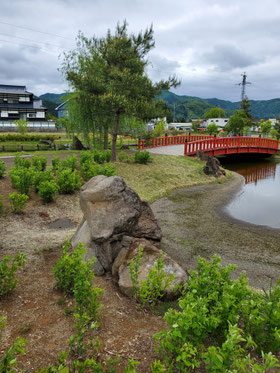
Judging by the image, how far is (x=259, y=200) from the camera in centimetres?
1439

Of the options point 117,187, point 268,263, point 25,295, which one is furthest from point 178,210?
point 25,295

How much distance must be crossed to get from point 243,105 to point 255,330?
88.1m

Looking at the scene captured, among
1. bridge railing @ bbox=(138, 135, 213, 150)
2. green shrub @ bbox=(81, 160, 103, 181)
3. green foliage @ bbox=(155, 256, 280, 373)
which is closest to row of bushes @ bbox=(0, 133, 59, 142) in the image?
bridge railing @ bbox=(138, 135, 213, 150)

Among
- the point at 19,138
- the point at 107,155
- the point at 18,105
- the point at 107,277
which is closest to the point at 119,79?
the point at 107,155

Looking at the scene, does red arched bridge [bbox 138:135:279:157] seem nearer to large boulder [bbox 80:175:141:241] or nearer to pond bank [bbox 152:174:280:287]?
pond bank [bbox 152:174:280:287]

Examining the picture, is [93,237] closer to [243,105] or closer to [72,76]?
[72,76]

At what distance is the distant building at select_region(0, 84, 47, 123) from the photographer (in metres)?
52.5

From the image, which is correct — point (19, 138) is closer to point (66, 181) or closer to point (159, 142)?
point (159, 142)

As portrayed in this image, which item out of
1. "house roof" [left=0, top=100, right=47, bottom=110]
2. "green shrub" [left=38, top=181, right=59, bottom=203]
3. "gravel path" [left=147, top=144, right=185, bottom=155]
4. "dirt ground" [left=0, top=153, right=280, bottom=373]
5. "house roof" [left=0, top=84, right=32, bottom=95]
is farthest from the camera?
"house roof" [left=0, top=84, right=32, bottom=95]

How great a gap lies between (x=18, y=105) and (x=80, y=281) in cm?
5811

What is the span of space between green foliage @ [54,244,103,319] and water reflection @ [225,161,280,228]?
320 inches

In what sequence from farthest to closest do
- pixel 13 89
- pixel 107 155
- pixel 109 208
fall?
1. pixel 13 89
2. pixel 107 155
3. pixel 109 208

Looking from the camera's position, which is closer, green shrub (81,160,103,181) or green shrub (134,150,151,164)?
green shrub (81,160,103,181)

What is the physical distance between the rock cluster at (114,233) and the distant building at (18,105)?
53.0 metres
